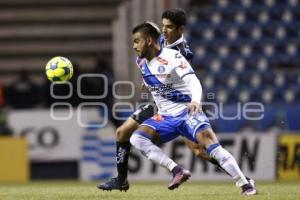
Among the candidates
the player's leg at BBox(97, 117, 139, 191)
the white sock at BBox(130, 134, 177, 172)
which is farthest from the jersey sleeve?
the player's leg at BBox(97, 117, 139, 191)

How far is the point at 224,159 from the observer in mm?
8094

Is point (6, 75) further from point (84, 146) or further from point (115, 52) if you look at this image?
point (84, 146)

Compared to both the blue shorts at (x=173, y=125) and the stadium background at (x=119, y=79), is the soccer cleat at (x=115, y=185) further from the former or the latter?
the stadium background at (x=119, y=79)

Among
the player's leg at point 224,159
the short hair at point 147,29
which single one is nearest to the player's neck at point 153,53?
the short hair at point 147,29

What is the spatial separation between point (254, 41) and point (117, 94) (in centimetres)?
344

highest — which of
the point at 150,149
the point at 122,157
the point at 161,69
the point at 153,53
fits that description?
the point at 153,53

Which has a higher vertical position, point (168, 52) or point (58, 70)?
point (168, 52)

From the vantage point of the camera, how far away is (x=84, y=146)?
14.7 metres

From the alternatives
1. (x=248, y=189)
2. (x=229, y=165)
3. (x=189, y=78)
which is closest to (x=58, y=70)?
(x=189, y=78)

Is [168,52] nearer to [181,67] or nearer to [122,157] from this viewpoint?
[181,67]

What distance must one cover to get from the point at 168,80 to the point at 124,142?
97 centimetres

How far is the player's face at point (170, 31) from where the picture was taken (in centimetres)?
895

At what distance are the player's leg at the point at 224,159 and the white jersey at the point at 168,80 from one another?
390 millimetres

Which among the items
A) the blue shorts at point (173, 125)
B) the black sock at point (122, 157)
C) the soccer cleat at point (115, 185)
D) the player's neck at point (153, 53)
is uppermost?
the player's neck at point (153, 53)
